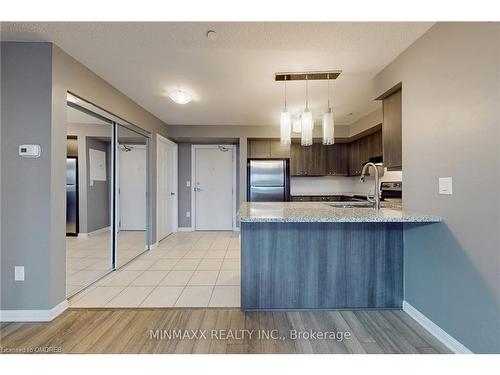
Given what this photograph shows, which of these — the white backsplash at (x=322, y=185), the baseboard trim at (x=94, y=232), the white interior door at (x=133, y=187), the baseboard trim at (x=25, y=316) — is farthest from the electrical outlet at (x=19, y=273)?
the white backsplash at (x=322, y=185)

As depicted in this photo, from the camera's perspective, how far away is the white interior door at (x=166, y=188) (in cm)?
435

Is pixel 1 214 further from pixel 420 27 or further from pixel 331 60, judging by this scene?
pixel 420 27

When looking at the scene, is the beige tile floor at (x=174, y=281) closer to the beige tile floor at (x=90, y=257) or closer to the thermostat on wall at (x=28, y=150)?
the beige tile floor at (x=90, y=257)

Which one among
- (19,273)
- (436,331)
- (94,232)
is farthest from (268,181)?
(19,273)

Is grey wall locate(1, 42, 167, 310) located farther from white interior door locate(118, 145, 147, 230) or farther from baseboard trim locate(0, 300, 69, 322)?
white interior door locate(118, 145, 147, 230)

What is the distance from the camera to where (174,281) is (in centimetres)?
274

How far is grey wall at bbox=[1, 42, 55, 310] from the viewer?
6.37ft

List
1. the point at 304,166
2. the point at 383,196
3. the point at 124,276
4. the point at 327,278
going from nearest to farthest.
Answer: the point at 327,278
the point at 124,276
the point at 383,196
the point at 304,166

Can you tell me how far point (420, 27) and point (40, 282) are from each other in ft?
11.6

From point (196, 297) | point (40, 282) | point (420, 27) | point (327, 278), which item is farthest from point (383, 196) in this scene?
point (40, 282)

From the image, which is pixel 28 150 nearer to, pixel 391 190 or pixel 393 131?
pixel 393 131

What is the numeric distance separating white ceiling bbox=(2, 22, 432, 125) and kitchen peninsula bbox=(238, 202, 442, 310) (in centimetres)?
140

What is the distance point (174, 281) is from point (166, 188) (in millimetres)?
2369

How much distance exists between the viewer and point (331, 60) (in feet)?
7.54
